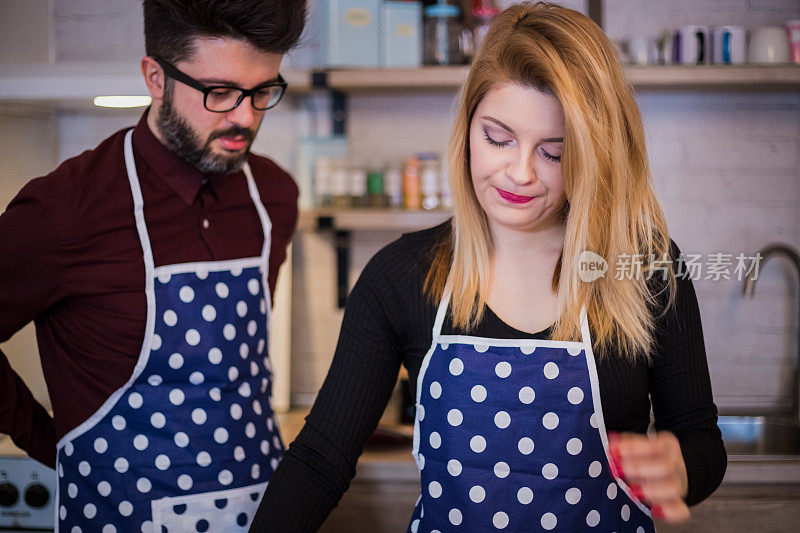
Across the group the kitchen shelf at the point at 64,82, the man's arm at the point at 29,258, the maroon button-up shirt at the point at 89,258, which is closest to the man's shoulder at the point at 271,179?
the maroon button-up shirt at the point at 89,258

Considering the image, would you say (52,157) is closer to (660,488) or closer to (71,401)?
(71,401)

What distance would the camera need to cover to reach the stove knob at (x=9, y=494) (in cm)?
206

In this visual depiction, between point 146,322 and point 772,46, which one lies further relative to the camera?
point 772,46

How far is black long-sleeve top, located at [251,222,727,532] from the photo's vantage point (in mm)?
1185

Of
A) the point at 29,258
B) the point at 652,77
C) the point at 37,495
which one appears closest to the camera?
the point at 29,258

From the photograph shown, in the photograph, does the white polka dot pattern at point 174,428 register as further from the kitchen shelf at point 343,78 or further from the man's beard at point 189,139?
the kitchen shelf at point 343,78

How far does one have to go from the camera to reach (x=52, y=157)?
262 cm

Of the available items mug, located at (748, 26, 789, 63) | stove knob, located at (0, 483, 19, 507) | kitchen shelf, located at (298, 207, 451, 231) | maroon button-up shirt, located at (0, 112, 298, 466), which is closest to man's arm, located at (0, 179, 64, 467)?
maroon button-up shirt, located at (0, 112, 298, 466)

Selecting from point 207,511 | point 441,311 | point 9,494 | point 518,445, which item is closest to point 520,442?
point 518,445

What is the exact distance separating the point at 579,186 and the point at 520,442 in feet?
1.40

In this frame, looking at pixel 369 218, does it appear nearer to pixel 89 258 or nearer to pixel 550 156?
pixel 89 258

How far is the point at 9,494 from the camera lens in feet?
6.77

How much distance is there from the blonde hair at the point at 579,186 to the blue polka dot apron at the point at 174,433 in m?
0.54

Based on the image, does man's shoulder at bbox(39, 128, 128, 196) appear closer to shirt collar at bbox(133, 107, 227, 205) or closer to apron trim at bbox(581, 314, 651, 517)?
shirt collar at bbox(133, 107, 227, 205)
